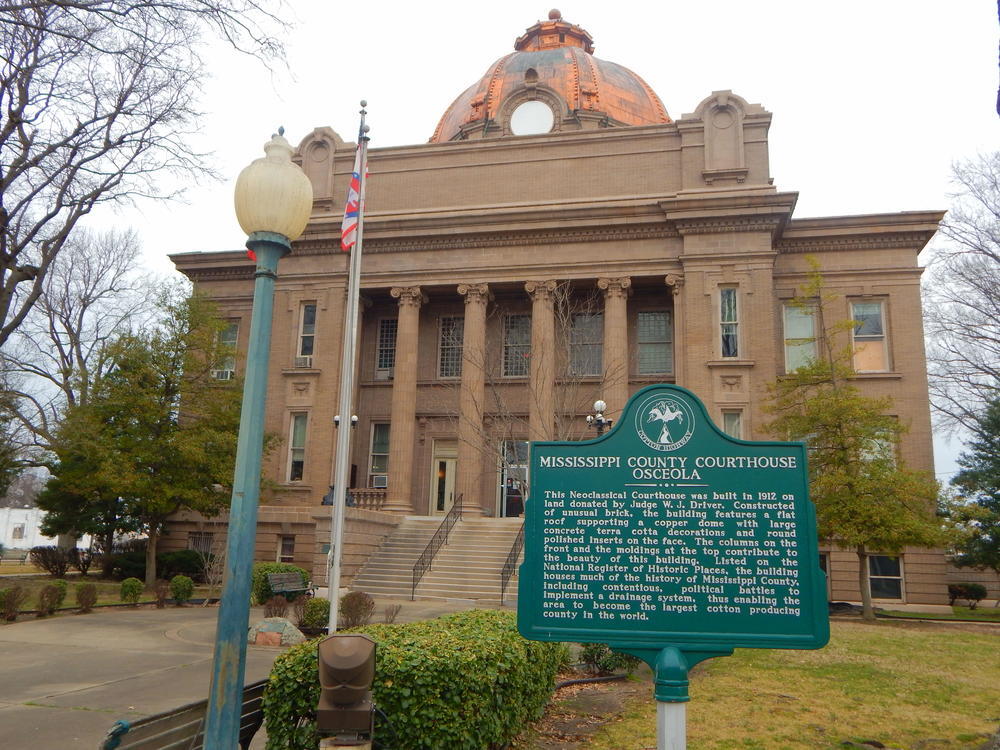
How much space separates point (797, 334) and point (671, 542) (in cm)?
2673

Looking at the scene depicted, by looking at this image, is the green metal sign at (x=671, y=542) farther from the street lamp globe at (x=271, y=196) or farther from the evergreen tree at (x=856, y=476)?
the evergreen tree at (x=856, y=476)

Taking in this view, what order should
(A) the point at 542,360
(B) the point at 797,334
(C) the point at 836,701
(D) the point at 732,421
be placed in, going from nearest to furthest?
(C) the point at 836,701 → (A) the point at 542,360 → (D) the point at 732,421 → (B) the point at 797,334

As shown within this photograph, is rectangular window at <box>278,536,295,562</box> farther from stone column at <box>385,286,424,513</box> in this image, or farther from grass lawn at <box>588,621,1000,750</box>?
grass lawn at <box>588,621,1000,750</box>

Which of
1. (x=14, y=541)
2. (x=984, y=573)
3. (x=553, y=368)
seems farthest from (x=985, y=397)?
(x=14, y=541)

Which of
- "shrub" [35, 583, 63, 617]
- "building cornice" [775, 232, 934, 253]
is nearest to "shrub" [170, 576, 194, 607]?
"shrub" [35, 583, 63, 617]

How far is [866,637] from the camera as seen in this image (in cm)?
1694

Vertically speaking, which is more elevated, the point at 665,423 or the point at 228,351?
the point at 228,351

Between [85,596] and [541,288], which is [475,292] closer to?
[541,288]

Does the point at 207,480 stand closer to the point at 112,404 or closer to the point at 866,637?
the point at 112,404

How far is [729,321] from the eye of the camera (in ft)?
93.8

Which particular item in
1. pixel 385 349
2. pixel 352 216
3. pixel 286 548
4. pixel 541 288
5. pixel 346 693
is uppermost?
pixel 541 288

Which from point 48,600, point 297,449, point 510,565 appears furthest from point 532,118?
point 48,600

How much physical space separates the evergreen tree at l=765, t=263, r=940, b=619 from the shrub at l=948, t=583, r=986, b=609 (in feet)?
33.3

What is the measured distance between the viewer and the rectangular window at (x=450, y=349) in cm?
3316
